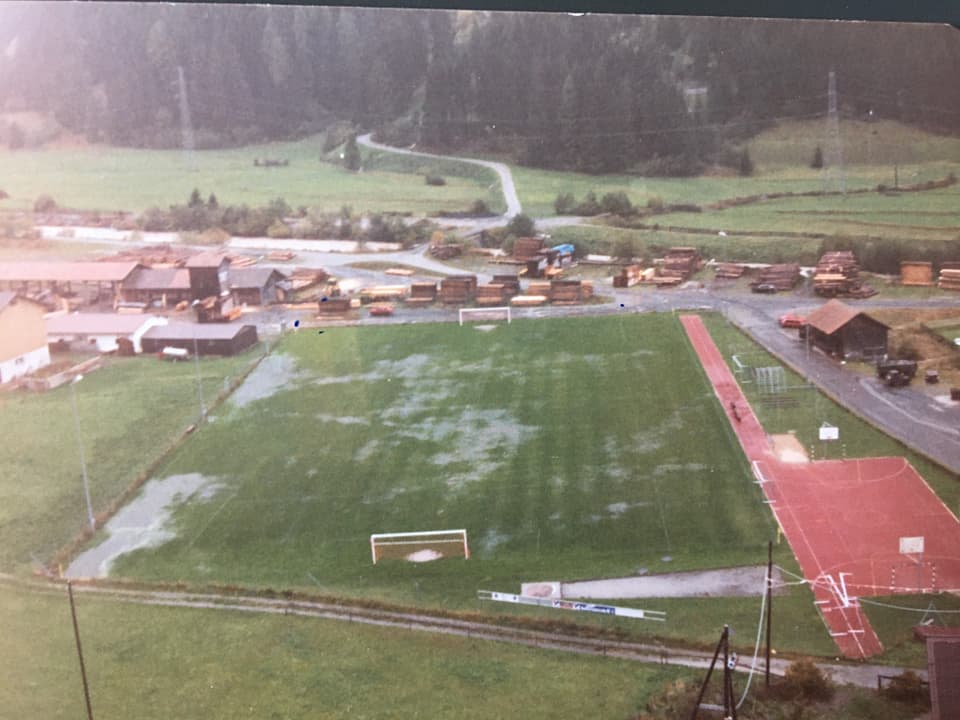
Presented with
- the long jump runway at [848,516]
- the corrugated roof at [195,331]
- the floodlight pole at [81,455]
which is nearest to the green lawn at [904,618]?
the long jump runway at [848,516]

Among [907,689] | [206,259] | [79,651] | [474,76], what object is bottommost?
[907,689]

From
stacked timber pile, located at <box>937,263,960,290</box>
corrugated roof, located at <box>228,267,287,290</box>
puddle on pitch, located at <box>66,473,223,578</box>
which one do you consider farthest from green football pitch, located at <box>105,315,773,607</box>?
stacked timber pile, located at <box>937,263,960,290</box>

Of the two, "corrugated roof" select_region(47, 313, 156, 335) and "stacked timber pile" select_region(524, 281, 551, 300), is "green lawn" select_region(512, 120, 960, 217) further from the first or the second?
"corrugated roof" select_region(47, 313, 156, 335)

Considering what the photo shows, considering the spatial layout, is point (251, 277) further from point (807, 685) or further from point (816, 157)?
point (807, 685)

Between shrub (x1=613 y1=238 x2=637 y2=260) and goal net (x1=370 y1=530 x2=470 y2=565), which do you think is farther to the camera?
shrub (x1=613 y1=238 x2=637 y2=260)

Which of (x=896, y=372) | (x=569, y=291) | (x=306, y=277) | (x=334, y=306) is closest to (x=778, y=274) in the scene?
(x=896, y=372)
